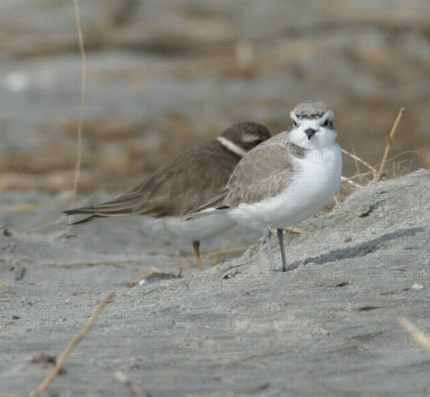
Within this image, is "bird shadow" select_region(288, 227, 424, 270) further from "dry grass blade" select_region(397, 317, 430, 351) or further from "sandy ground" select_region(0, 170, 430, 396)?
"dry grass blade" select_region(397, 317, 430, 351)

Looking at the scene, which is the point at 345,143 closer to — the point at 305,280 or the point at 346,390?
the point at 305,280

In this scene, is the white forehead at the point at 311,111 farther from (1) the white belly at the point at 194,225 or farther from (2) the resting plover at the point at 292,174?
(1) the white belly at the point at 194,225

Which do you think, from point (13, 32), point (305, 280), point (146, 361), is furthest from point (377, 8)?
point (146, 361)

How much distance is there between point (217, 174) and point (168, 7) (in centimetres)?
646

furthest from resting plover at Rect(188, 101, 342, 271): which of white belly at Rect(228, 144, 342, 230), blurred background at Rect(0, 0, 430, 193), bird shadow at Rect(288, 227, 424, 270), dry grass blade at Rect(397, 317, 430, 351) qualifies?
blurred background at Rect(0, 0, 430, 193)

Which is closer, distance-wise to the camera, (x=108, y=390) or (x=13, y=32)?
(x=108, y=390)

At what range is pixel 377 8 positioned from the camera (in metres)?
12.6

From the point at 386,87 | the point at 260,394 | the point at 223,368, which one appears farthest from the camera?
the point at 386,87

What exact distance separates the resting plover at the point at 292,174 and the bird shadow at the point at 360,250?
20 cm

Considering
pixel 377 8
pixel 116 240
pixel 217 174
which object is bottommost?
pixel 116 240

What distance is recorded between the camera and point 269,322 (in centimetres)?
365

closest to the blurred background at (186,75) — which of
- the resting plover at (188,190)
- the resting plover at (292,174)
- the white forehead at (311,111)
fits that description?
the resting plover at (188,190)

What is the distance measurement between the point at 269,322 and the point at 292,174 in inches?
40.6

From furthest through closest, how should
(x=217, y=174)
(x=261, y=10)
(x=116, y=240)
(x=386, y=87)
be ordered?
(x=261, y=10)
(x=386, y=87)
(x=116, y=240)
(x=217, y=174)
